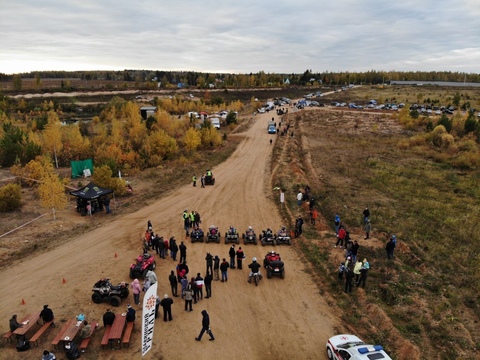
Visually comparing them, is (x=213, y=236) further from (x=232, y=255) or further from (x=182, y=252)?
(x=232, y=255)

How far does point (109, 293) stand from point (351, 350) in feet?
34.0

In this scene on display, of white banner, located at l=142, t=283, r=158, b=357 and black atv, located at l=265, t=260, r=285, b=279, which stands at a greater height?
white banner, located at l=142, t=283, r=158, b=357

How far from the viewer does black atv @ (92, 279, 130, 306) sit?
51.5 feet

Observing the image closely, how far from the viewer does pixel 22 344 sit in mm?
13078

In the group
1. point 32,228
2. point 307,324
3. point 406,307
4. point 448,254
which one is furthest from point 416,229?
point 32,228

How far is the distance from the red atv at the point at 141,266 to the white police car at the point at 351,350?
9562mm

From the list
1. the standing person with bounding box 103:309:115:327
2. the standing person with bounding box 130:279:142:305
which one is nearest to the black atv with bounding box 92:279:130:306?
the standing person with bounding box 130:279:142:305

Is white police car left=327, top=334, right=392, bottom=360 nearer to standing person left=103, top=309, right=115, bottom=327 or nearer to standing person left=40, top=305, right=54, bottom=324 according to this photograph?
standing person left=103, top=309, right=115, bottom=327

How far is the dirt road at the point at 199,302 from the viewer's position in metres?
13.4

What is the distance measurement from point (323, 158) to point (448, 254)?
24.0 meters

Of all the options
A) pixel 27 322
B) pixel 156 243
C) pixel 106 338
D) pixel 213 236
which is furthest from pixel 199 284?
pixel 27 322

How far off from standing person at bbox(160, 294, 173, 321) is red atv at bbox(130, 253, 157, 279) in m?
3.66

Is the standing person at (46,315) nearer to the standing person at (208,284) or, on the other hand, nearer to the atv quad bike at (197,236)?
the standing person at (208,284)

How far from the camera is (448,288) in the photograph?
1769cm
